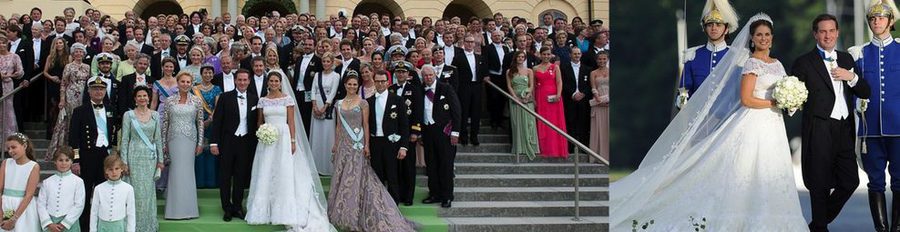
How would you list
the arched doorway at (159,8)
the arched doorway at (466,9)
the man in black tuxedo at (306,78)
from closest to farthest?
the man in black tuxedo at (306,78) → the arched doorway at (159,8) → the arched doorway at (466,9)

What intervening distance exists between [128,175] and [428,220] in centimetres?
289

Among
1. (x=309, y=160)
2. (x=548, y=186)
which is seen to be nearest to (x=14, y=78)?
(x=309, y=160)

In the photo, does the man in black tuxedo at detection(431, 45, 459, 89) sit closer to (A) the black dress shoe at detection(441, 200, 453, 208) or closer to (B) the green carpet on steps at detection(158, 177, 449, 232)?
(B) the green carpet on steps at detection(158, 177, 449, 232)

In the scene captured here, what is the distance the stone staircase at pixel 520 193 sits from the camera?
959cm

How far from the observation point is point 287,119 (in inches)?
371

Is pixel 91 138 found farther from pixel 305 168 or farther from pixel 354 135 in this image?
pixel 354 135

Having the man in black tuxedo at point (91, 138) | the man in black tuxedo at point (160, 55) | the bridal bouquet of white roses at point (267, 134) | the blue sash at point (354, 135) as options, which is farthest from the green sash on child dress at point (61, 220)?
the man in black tuxedo at point (160, 55)

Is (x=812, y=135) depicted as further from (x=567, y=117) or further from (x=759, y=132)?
(x=567, y=117)

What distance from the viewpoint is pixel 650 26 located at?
571cm

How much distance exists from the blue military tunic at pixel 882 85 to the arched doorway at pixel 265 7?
2614 cm

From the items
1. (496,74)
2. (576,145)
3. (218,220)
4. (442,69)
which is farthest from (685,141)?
(496,74)

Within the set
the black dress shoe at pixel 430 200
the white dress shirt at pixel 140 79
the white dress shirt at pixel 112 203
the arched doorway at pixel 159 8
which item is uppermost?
the arched doorway at pixel 159 8

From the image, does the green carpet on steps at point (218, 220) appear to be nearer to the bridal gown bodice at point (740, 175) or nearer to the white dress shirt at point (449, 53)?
the white dress shirt at point (449, 53)

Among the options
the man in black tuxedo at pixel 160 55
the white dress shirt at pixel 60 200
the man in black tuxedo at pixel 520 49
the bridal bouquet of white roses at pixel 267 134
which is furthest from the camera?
the man in black tuxedo at pixel 520 49
